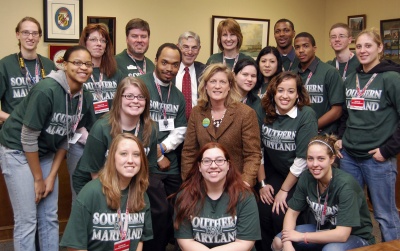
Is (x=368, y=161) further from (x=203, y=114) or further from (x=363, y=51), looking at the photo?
(x=203, y=114)

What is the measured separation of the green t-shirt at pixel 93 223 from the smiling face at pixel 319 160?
1.08 metres

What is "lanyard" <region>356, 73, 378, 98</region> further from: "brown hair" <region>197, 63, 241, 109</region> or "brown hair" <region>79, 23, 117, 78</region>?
"brown hair" <region>79, 23, 117, 78</region>

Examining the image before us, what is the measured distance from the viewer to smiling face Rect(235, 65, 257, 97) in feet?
10.8

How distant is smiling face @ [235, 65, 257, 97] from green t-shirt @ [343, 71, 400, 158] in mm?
739

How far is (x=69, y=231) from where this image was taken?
7.44ft

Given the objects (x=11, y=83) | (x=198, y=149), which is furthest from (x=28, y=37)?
(x=198, y=149)

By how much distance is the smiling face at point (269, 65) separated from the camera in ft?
11.2

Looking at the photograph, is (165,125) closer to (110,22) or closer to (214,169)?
(214,169)

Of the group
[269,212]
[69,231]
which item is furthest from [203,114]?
[69,231]

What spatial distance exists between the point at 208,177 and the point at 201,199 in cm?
15

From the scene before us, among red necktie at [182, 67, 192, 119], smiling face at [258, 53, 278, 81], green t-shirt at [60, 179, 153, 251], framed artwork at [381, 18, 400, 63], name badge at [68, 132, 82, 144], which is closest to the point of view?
green t-shirt at [60, 179, 153, 251]

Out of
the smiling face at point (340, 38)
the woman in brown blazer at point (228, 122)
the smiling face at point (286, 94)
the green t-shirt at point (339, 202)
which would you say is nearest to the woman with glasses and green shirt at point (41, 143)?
the woman in brown blazer at point (228, 122)

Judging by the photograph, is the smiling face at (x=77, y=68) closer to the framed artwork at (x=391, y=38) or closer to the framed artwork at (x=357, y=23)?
the framed artwork at (x=391, y=38)

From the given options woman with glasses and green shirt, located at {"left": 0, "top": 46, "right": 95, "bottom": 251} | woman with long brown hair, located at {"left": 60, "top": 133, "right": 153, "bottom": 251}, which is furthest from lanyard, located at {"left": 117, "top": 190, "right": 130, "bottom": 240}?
woman with glasses and green shirt, located at {"left": 0, "top": 46, "right": 95, "bottom": 251}
